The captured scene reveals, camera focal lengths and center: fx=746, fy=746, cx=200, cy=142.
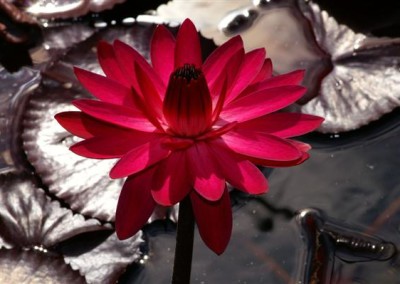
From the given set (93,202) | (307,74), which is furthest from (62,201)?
(307,74)

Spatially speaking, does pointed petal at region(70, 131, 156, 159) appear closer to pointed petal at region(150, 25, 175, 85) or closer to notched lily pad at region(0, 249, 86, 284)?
pointed petal at region(150, 25, 175, 85)

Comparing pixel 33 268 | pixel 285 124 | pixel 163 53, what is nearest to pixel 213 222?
pixel 285 124

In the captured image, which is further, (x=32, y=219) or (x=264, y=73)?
(x=32, y=219)

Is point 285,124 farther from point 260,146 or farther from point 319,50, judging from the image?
point 319,50

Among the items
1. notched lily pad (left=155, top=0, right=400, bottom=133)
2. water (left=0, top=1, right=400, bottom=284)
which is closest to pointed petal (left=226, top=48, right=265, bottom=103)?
water (left=0, top=1, right=400, bottom=284)

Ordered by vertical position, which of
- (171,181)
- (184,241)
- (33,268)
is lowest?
(33,268)

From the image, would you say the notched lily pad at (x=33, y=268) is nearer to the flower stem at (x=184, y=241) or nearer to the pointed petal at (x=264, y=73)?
the flower stem at (x=184, y=241)
